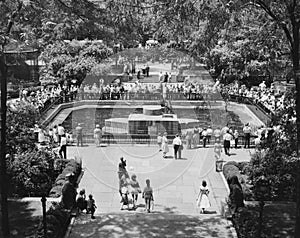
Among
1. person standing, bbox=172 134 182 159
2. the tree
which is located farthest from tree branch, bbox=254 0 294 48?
person standing, bbox=172 134 182 159

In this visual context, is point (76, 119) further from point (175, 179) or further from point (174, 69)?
point (174, 69)

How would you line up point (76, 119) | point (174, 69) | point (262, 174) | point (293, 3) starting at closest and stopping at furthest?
point (293, 3)
point (262, 174)
point (76, 119)
point (174, 69)

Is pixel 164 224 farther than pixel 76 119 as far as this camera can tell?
No

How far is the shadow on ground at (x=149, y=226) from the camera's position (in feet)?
43.4

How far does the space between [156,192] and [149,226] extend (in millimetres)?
3166

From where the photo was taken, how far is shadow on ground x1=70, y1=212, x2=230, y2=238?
1323 centimetres

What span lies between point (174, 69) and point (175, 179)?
31990mm

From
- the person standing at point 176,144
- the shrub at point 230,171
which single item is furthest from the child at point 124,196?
the person standing at point 176,144

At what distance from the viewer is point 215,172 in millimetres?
18906

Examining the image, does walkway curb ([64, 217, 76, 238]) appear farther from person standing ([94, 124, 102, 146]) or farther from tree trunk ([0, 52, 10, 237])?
person standing ([94, 124, 102, 146])

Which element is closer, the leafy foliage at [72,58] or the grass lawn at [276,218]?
the grass lawn at [276,218]

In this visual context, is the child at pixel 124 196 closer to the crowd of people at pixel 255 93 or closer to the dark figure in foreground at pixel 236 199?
the dark figure in foreground at pixel 236 199

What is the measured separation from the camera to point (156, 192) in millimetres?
16828

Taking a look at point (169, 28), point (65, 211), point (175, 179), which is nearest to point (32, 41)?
point (169, 28)
